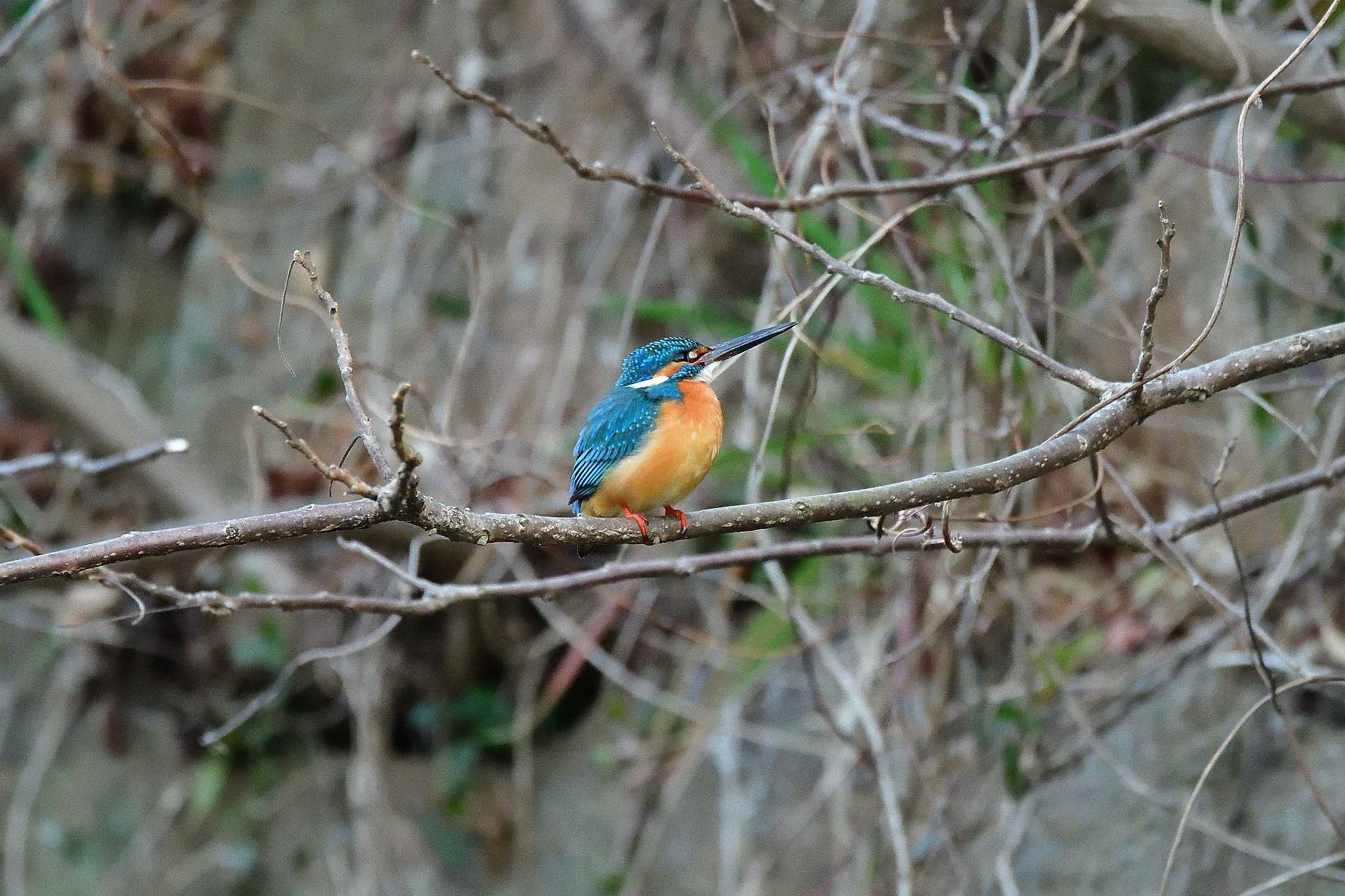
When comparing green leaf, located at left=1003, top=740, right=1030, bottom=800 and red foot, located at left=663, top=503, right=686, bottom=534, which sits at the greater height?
red foot, located at left=663, top=503, right=686, bottom=534

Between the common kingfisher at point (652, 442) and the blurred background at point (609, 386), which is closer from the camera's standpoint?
the common kingfisher at point (652, 442)

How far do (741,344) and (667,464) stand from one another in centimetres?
28

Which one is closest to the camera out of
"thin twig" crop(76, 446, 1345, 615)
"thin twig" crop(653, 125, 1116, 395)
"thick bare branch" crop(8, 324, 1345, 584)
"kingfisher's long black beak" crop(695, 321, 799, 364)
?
"thick bare branch" crop(8, 324, 1345, 584)

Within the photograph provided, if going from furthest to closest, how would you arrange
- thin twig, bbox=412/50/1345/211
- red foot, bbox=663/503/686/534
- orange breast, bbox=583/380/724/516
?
orange breast, bbox=583/380/724/516 < thin twig, bbox=412/50/1345/211 < red foot, bbox=663/503/686/534

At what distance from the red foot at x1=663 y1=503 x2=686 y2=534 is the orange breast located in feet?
0.06

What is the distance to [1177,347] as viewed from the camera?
3.58m

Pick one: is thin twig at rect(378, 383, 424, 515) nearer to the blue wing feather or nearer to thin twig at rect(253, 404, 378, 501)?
thin twig at rect(253, 404, 378, 501)

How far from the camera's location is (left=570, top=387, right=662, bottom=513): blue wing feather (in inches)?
94.0

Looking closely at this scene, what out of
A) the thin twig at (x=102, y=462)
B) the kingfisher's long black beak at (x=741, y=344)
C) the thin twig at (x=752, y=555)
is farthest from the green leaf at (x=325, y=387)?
the thin twig at (x=752, y=555)

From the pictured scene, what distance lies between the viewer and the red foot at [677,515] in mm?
1706

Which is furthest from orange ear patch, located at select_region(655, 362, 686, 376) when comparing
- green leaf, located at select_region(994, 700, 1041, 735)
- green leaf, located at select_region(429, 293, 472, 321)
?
green leaf, located at select_region(429, 293, 472, 321)

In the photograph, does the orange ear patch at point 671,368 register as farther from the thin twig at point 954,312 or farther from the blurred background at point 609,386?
the thin twig at point 954,312

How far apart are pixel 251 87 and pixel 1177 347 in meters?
3.67

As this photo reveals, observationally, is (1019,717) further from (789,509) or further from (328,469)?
(328,469)
